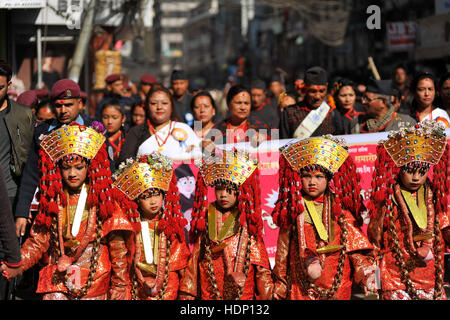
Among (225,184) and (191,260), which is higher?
(225,184)

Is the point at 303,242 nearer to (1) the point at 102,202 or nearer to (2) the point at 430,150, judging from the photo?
(2) the point at 430,150

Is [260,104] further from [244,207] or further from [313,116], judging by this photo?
[244,207]

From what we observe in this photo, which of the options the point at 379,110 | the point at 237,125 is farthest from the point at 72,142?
the point at 379,110

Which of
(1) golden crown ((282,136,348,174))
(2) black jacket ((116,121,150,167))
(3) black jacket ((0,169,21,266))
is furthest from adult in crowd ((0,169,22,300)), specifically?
(2) black jacket ((116,121,150,167))

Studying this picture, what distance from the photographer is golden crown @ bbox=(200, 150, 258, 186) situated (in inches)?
214

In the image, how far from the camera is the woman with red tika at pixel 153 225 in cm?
540

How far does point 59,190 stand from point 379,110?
12.3 feet

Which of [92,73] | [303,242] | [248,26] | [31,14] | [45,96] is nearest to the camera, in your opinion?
[303,242]

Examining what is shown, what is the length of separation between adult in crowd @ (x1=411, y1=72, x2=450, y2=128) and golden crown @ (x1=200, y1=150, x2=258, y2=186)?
9.14 ft

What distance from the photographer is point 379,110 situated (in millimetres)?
7582

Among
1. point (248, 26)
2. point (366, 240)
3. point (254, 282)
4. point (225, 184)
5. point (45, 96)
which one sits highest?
point (248, 26)

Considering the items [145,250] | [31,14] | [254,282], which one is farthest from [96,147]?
[31,14]

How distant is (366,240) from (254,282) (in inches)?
→ 36.4

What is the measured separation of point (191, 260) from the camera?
18.1ft
